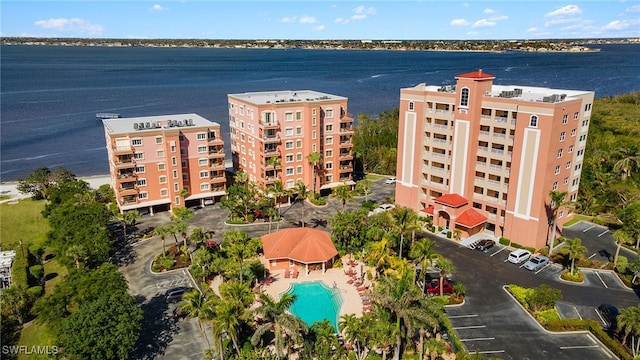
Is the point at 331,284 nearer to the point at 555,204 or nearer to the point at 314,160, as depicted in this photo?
the point at 314,160

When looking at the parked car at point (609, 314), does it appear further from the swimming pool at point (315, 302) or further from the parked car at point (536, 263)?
the swimming pool at point (315, 302)

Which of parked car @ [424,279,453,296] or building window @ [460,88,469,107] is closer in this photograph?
parked car @ [424,279,453,296]

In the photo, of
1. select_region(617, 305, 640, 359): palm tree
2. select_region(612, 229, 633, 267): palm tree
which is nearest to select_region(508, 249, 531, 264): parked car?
select_region(612, 229, 633, 267): palm tree

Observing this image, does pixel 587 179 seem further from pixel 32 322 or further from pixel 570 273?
pixel 32 322

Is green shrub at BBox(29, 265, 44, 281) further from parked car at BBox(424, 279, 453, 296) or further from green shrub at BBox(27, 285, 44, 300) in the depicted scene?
parked car at BBox(424, 279, 453, 296)

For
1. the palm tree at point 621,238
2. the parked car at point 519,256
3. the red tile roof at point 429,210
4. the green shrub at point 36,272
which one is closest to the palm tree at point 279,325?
the parked car at point 519,256

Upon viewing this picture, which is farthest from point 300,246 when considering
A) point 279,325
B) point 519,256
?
point 519,256

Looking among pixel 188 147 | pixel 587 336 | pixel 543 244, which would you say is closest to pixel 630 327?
pixel 587 336
